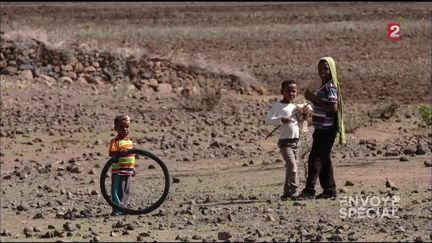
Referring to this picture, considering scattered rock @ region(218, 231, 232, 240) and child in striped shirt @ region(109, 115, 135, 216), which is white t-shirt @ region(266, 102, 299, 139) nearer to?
child in striped shirt @ region(109, 115, 135, 216)

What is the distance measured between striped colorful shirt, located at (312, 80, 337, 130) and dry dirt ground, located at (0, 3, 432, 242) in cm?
69

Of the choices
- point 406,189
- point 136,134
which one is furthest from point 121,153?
point 136,134

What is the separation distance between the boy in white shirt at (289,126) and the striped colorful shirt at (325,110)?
11cm

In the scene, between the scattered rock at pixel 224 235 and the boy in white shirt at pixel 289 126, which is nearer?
the scattered rock at pixel 224 235

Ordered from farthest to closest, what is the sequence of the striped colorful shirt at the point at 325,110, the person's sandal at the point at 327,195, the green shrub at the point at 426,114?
the green shrub at the point at 426,114 → the person's sandal at the point at 327,195 → the striped colorful shirt at the point at 325,110

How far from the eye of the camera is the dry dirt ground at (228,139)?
923 cm

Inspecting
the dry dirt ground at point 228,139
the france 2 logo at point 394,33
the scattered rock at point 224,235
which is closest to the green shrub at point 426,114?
the dry dirt ground at point 228,139

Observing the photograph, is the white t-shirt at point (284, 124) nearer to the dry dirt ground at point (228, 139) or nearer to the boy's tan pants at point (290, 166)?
the boy's tan pants at point (290, 166)

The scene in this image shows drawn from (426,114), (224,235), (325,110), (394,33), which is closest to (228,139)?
(426,114)

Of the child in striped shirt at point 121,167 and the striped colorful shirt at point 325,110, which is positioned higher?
the striped colorful shirt at point 325,110

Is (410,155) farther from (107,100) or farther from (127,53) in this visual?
(127,53)

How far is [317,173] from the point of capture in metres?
10.7

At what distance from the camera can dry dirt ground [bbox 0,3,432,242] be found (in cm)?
923

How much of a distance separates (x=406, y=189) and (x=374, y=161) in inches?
93.5
